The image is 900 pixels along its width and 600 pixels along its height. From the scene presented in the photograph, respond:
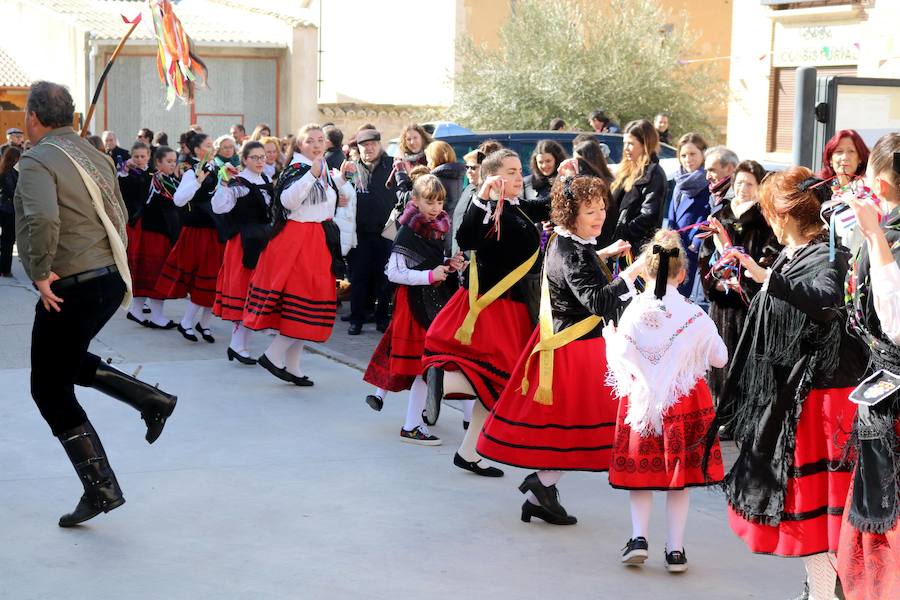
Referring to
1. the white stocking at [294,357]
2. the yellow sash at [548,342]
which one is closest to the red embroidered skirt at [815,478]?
the yellow sash at [548,342]

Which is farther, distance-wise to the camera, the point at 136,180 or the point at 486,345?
the point at 136,180

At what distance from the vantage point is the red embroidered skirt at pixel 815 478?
4.19 meters

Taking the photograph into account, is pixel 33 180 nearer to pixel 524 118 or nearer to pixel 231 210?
pixel 231 210

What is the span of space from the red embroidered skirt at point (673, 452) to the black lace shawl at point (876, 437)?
3.25 feet

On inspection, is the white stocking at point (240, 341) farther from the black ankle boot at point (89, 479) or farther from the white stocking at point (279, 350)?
the black ankle boot at point (89, 479)

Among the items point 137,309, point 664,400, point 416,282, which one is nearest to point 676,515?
point 664,400

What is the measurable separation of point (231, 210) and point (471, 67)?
16.6 meters

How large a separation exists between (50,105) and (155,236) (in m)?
5.88

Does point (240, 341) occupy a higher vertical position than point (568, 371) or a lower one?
lower

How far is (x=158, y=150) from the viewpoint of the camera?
11250mm

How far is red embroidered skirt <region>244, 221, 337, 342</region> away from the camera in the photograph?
8.46m

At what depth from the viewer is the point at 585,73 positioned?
23.5 meters

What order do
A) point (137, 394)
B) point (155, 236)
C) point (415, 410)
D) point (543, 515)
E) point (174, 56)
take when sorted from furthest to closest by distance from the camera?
point (155, 236), point (174, 56), point (415, 410), point (137, 394), point (543, 515)

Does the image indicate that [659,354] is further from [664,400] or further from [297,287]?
[297,287]
